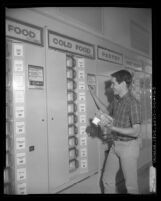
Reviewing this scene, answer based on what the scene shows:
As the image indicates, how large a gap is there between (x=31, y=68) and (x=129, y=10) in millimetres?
1069

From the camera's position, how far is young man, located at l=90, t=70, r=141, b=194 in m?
2.03

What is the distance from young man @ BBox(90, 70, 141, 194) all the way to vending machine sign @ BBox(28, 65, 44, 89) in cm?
58

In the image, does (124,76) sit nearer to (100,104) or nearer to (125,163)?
(100,104)

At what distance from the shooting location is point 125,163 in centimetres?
206

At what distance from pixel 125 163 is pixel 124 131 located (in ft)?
1.04

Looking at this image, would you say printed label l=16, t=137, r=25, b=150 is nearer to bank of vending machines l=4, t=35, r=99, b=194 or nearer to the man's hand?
bank of vending machines l=4, t=35, r=99, b=194

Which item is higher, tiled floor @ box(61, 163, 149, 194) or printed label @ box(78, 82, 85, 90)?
printed label @ box(78, 82, 85, 90)

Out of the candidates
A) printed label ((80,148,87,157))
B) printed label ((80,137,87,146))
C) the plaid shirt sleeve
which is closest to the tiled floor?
printed label ((80,148,87,157))

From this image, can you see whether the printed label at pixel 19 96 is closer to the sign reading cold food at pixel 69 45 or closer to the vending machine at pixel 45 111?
the vending machine at pixel 45 111

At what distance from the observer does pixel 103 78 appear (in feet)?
7.21

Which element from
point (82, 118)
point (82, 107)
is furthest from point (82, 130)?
point (82, 107)

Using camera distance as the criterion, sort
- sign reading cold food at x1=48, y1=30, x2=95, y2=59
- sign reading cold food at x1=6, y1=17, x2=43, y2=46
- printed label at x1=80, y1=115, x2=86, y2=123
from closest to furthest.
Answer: sign reading cold food at x1=6, y1=17, x2=43, y2=46
sign reading cold food at x1=48, y1=30, x2=95, y2=59
printed label at x1=80, y1=115, x2=86, y2=123

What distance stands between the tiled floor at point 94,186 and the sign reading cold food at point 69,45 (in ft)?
4.02

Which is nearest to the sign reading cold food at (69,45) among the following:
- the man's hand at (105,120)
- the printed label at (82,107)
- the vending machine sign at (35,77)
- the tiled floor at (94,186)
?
the vending machine sign at (35,77)
